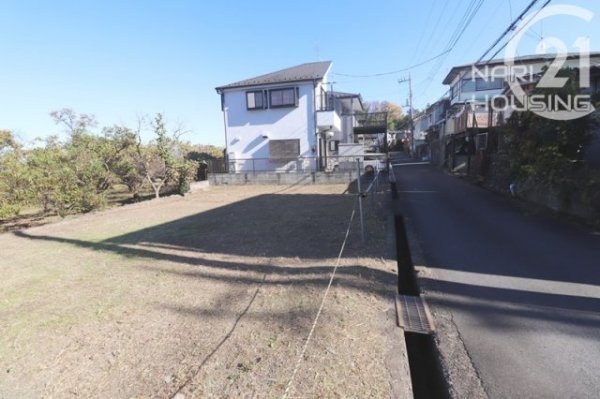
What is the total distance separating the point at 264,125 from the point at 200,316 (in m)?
17.3

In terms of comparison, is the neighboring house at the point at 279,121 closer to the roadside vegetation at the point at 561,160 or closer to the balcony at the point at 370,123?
the balcony at the point at 370,123

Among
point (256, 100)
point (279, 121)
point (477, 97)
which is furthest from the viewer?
point (477, 97)

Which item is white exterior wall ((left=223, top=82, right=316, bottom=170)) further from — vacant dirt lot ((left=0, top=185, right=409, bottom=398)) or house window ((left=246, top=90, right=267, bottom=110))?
vacant dirt lot ((left=0, top=185, right=409, bottom=398))

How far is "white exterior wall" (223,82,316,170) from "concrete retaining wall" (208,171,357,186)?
1.84 meters

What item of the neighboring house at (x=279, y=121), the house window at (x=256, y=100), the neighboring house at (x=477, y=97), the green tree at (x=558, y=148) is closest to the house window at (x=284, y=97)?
the neighboring house at (x=279, y=121)

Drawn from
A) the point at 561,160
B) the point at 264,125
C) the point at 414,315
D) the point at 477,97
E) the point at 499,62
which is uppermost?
the point at 499,62

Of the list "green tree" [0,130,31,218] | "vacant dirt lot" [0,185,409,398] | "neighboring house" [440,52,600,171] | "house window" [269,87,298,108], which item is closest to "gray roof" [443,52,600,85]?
"neighboring house" [440,52,600,171]

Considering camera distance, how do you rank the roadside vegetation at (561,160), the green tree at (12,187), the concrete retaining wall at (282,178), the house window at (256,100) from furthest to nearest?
1. the house window at (256,100)
2. the concrete retaining wall at (282,178)
3. the green tree at (12,187)
4. the roadside vegetation at (561,160)

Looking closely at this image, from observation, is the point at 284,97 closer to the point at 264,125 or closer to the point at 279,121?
the point at 279,121

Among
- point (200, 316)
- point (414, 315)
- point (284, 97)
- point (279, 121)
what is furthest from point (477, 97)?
point (200, 316)

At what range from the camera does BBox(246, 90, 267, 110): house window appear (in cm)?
1958

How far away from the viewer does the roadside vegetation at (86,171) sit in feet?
32.2

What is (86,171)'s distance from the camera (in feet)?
38.2

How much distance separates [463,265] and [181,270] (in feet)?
14.2
